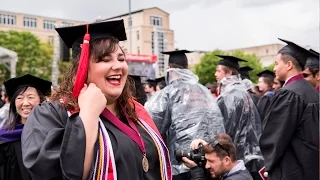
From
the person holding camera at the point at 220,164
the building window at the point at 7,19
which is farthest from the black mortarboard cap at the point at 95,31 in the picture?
the building window at the point at 7,19

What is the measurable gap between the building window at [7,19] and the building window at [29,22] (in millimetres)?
1764

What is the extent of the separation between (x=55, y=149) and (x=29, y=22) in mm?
75456

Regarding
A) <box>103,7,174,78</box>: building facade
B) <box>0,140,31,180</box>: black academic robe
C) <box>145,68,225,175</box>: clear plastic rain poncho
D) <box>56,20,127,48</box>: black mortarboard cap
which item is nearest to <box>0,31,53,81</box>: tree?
<box>103,7,174,78</box>: building facade

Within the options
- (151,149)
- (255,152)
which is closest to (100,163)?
(151,149)

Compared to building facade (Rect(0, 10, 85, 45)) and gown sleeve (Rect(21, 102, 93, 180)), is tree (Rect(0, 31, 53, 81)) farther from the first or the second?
gown sleeve (Rect(21, 102, 93, 180))

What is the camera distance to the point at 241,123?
5305 millimetres

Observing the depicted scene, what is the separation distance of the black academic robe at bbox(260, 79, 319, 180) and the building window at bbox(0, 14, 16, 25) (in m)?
71.3

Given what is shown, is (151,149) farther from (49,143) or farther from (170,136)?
(170,136)

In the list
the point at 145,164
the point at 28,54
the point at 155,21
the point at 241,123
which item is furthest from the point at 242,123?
the point at 155,21

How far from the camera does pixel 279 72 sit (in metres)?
4.31

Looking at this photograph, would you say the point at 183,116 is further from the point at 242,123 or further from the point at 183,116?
the point at 242,123

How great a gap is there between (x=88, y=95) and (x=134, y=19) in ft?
212

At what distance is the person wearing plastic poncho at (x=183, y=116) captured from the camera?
180 inches

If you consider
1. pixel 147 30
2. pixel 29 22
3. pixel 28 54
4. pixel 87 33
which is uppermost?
pixel 29 22
